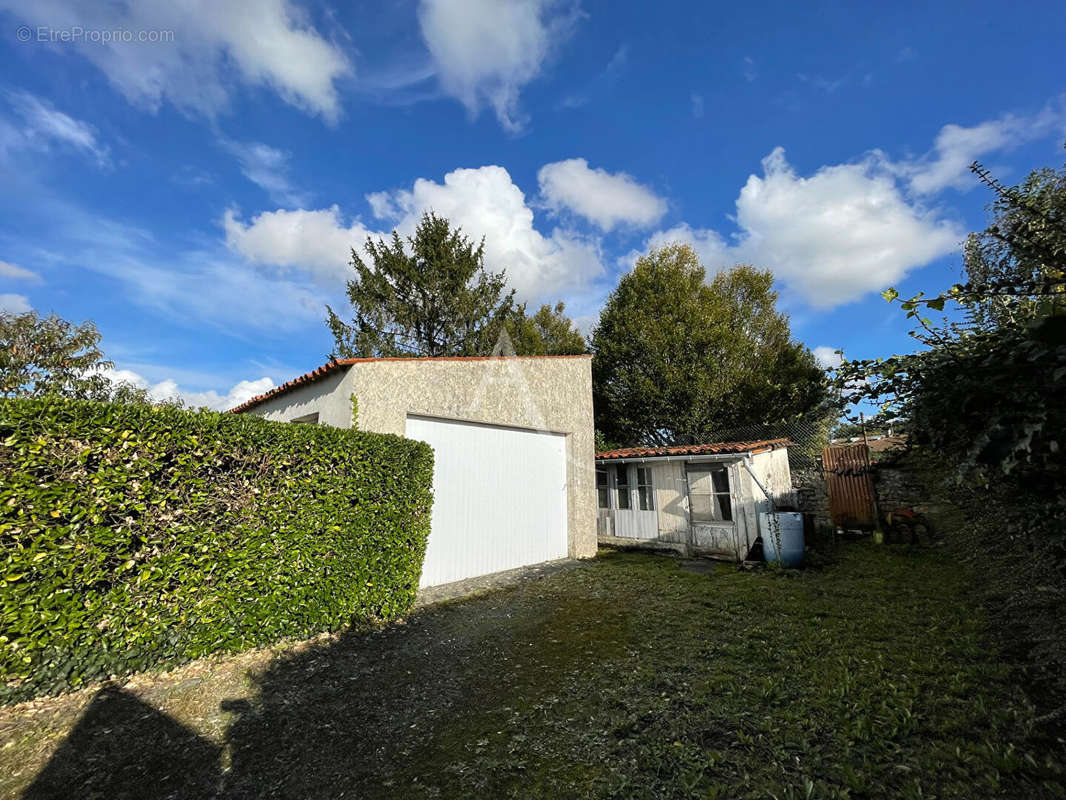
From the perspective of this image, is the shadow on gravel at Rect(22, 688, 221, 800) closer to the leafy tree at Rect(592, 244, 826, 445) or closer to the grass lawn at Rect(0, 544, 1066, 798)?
the grass lawn at Rect(0, 544, 1066, 798)

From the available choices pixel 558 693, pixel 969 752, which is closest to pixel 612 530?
pixel 558 693

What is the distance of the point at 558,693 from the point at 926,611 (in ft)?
15.3

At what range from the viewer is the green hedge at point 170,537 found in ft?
9.46

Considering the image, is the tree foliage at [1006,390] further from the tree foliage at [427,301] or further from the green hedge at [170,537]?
the tree foliage at [427,301]

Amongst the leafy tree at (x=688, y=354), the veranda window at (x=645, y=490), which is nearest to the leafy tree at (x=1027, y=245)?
the veranda window at (x=645, y=490)

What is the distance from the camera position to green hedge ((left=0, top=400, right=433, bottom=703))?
2883 millimetres

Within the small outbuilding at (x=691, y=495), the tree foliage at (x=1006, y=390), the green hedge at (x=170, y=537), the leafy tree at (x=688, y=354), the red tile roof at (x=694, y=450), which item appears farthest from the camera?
the leafy tree at (x=688, y=354)

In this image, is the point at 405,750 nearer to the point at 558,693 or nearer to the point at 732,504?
the point at 558,693

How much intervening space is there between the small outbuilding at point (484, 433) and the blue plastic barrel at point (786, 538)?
135 inches

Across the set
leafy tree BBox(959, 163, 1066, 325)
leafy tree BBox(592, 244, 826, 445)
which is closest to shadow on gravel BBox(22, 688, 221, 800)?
leafy tree BBox(959, 163, 1066, 325)

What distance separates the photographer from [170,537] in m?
3.49

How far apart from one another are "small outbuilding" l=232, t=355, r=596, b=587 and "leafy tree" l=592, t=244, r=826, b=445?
Result: 24.8ft

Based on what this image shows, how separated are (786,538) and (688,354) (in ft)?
30.7

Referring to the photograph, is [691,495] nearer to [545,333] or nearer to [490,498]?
[490,498]
